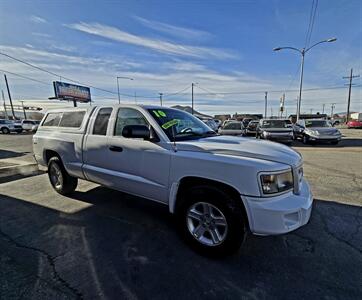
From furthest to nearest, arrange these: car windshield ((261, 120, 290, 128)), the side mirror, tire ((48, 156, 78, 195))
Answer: car windshield ((261, 120, 290, 128)) → tire ((48, 156, 78, 195)) → the side mirror

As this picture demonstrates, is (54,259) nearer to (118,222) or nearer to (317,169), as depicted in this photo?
(118,222)

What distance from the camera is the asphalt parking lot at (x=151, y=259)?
2.27 metres

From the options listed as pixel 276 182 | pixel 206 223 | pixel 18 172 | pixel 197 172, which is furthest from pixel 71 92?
pixel 276 182

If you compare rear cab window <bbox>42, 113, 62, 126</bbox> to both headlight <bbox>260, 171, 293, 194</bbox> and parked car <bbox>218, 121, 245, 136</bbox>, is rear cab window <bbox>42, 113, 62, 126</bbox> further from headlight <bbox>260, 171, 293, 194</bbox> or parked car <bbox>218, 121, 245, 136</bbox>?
parked car <bbox>218, 121, 245, 136</bbox>

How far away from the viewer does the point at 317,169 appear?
7.32m

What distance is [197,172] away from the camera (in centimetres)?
276

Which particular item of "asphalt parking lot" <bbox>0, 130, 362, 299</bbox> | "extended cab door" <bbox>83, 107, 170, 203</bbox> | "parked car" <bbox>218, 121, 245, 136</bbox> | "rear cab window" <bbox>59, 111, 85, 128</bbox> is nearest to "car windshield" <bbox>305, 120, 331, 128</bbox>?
"parked car" <bbox>218, 121, 245, 136</bbox>

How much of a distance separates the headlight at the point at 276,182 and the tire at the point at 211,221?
0.38 metres

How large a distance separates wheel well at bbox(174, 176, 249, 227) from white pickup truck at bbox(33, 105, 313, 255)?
0.04ft

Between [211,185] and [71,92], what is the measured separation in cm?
3988

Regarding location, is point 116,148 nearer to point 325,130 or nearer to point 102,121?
point 102,121

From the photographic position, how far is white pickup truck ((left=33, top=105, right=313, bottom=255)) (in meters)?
2.45

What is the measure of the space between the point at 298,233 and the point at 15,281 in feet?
11.8

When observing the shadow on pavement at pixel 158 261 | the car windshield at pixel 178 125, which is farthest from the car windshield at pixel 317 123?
the car windshield at pixel 178 125
